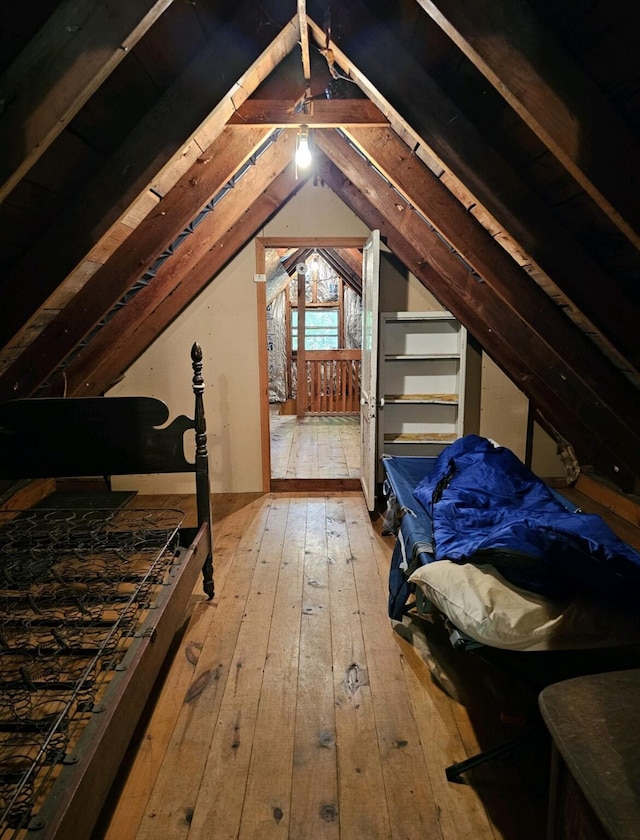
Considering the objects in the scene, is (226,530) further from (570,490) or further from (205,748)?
(570,490)

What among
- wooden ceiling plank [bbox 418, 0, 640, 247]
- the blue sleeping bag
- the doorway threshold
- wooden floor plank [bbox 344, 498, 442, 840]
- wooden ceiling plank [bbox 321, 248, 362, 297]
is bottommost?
wooden floor plank [bbox 344, 498, 442, 840]

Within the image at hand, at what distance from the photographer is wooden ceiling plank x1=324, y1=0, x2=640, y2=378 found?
1.70 m

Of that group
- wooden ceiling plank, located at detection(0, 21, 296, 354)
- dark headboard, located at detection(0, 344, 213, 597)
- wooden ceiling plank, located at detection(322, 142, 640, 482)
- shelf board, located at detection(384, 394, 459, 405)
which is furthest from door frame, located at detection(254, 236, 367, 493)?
wooden ceiling plank, located at detection(0, 21, 296, 354)

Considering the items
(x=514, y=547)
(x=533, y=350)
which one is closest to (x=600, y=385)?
(x=533, y=350)

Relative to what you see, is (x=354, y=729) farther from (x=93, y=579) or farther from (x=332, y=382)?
(x=332, y=382)

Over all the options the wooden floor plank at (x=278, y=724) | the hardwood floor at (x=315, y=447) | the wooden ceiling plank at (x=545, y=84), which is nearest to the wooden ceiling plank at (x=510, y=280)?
the wooden ceiling plank at (x=545, y=84)

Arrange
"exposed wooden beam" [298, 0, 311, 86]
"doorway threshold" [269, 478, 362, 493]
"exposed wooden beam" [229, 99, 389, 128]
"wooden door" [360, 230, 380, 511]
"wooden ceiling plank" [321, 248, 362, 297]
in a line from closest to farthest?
"exposed wooden beam" [298, 0, 311, 86], "exposed wooden beam" [229, 99, 389, 128], "wooden door" [360, 230, 380, 511], "doorway threshold" [269, 478, 362, 493], "wooden ceiling plank" [321, 248, 362, 297]

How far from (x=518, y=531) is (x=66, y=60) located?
70.7 inches

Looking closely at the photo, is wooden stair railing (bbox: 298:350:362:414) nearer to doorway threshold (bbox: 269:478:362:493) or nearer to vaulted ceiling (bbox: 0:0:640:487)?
doorway threshold (bbox: 269:478:362:493)

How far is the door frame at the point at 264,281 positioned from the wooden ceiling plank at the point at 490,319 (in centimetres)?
26

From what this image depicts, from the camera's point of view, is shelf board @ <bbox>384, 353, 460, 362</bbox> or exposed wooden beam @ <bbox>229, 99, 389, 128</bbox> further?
shelf board @ <bbox>384, 353, 460, 362</bbox>

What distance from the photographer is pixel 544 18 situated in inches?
47.0

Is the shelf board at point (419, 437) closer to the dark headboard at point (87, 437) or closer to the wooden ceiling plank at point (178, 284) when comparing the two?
the wooden ceiling plank at point (178, 284)

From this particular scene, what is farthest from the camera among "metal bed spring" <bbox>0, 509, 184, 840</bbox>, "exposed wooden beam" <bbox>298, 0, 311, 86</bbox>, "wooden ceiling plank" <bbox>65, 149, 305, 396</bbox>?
"wooden ceiling plank" <bbox>65, 149, 305, 396</bbox>
